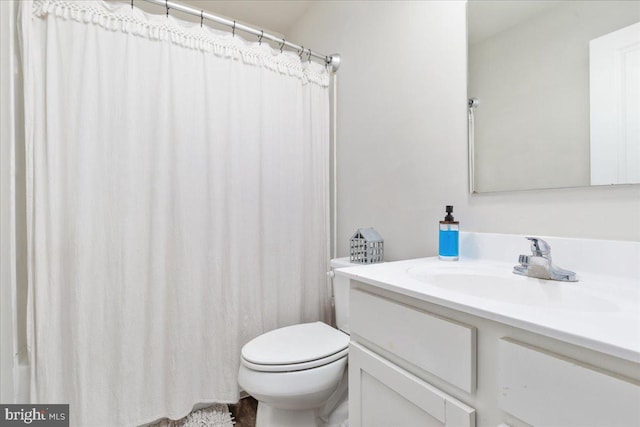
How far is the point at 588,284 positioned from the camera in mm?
710

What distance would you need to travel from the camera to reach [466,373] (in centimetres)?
56

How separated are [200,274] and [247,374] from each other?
0.50 meters

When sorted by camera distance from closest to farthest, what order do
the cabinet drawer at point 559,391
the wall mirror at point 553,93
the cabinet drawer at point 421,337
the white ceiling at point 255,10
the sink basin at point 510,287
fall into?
the cabinet drawer at point 559,391 < the cabinet drawer at point 421,337 < the sink basin at point 510,287 < the wall mirror at point 553,93 < the white ceiling at point 255,10

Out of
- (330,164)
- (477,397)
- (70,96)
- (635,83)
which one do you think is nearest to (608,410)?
(477,397)

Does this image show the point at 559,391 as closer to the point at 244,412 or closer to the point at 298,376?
the point at 298,376

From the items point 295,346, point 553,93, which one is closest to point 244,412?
point 295,346

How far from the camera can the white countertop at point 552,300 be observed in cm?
42

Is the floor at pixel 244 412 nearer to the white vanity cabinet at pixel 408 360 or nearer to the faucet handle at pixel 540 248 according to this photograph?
the white vanity cabinet at pixel 408 360

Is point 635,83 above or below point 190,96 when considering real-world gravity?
below

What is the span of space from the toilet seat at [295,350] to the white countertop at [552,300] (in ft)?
1.56

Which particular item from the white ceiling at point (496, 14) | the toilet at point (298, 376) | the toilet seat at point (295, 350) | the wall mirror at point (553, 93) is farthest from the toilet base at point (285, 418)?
the white ceiling at point (496, 14)

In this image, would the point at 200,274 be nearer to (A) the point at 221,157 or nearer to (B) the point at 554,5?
(A) the point at 221,157

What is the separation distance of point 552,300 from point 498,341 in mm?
319

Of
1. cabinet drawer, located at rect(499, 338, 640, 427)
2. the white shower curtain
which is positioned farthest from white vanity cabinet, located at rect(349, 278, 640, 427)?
the white shower curtain
